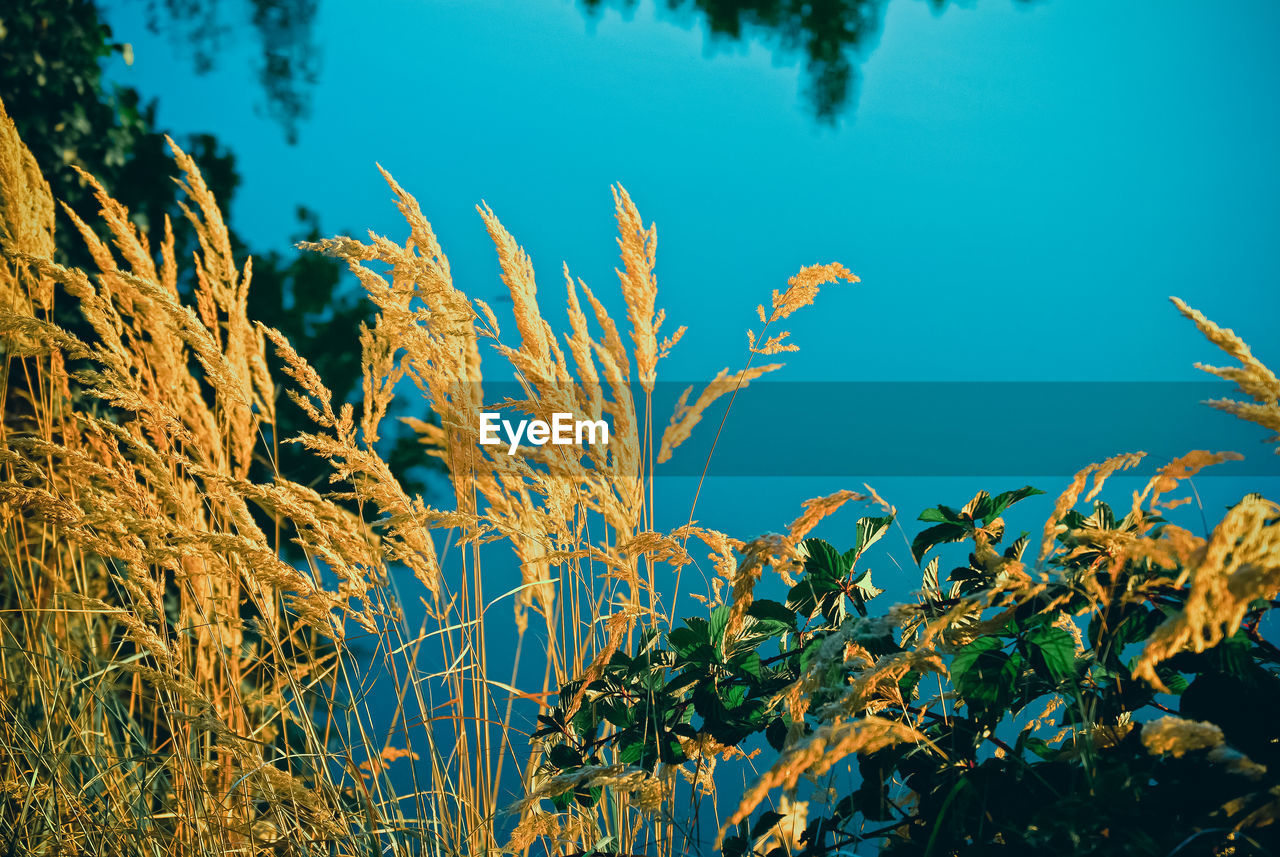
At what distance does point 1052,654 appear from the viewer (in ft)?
1.94

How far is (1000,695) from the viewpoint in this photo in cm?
59

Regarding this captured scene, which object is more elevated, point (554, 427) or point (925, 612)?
point (554, 427)

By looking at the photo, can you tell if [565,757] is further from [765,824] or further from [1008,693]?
[1008,693]

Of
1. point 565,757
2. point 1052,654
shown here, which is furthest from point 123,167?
point 1052,654

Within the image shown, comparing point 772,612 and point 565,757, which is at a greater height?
point 772,612

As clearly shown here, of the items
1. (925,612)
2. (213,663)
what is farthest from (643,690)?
(213,663)

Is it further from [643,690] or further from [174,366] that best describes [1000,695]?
[174,366]

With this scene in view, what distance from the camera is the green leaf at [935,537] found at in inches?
27.4

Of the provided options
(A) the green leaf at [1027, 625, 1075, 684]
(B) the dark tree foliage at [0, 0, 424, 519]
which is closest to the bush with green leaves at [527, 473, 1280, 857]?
(A) the green leaf at [1027, 625, 1075, 684]

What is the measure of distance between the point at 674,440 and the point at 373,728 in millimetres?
640

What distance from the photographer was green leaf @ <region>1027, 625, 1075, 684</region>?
0.59m

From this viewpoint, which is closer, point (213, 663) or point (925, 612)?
point (925, 612)

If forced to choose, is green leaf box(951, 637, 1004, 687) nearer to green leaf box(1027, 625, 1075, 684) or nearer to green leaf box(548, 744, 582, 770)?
green leaf box(1027, 625, 1075, 684)

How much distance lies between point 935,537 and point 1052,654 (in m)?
0.14
